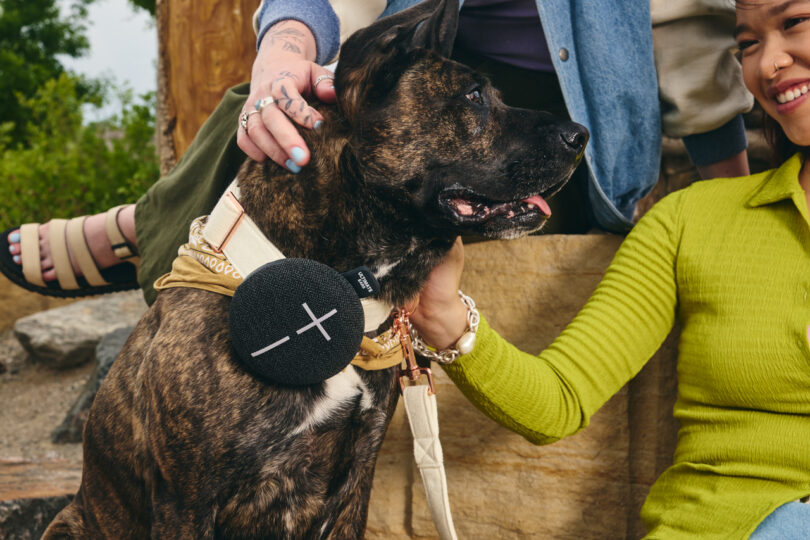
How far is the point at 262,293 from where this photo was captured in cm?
131

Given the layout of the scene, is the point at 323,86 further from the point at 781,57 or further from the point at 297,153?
the point at 781,57

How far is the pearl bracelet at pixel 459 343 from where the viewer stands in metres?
1.67

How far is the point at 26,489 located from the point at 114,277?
0.96 metres

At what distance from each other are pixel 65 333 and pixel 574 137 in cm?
444

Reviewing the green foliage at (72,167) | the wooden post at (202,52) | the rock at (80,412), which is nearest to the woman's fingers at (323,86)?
the wooden post at (202,52)

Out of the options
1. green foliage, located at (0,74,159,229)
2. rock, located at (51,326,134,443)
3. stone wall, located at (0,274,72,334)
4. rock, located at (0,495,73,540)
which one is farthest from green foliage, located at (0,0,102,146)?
rock, located at (0,495,73,540)

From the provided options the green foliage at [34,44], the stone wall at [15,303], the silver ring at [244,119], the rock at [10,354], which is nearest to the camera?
the silver ring at [244,119]

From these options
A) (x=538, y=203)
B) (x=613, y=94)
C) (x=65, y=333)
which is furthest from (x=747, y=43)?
(x=65, y=333)

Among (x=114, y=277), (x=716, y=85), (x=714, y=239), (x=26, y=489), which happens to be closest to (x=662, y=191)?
(x=716, y=85)

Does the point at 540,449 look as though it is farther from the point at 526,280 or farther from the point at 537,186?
the point at 537,186

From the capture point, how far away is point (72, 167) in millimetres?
7566

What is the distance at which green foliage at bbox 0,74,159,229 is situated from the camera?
7254 mm

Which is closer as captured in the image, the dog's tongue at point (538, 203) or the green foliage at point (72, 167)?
the dog's tongue at point (538, 203)

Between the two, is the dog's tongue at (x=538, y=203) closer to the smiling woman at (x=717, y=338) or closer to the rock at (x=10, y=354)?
the smiling woman at (x=717, y=338)
